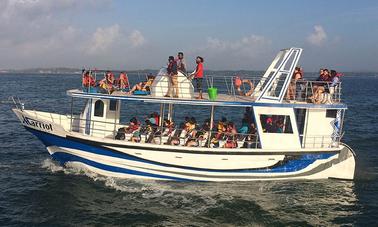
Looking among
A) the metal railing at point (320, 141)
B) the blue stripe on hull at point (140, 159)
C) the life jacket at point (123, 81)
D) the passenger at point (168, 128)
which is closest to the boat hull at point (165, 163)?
the blue stripe on hull at point (140, 159)

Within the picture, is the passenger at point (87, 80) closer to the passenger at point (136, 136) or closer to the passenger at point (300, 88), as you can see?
the passenger at point (136, 136)

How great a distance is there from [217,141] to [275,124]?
244cm

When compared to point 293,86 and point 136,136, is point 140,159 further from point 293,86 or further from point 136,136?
point 293,86

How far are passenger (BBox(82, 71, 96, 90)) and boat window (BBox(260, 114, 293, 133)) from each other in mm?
7102

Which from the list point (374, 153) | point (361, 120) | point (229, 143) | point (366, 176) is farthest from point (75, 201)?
point (361, 120)

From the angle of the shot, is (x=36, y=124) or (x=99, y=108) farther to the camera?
(x=99, y=108)

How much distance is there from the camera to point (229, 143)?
15.9 metres

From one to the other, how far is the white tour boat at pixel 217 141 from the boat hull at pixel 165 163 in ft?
0.12

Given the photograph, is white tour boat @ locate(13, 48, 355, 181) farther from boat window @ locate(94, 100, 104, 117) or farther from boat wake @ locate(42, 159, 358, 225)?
boat wake @ locate(42, 159, 358, 225)

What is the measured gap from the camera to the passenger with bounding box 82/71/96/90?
1617 cm

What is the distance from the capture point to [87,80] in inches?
641

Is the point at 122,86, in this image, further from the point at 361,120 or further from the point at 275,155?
the point at 361,120

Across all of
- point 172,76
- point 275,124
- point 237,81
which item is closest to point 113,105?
point 172,76

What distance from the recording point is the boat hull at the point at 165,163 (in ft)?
49.6
